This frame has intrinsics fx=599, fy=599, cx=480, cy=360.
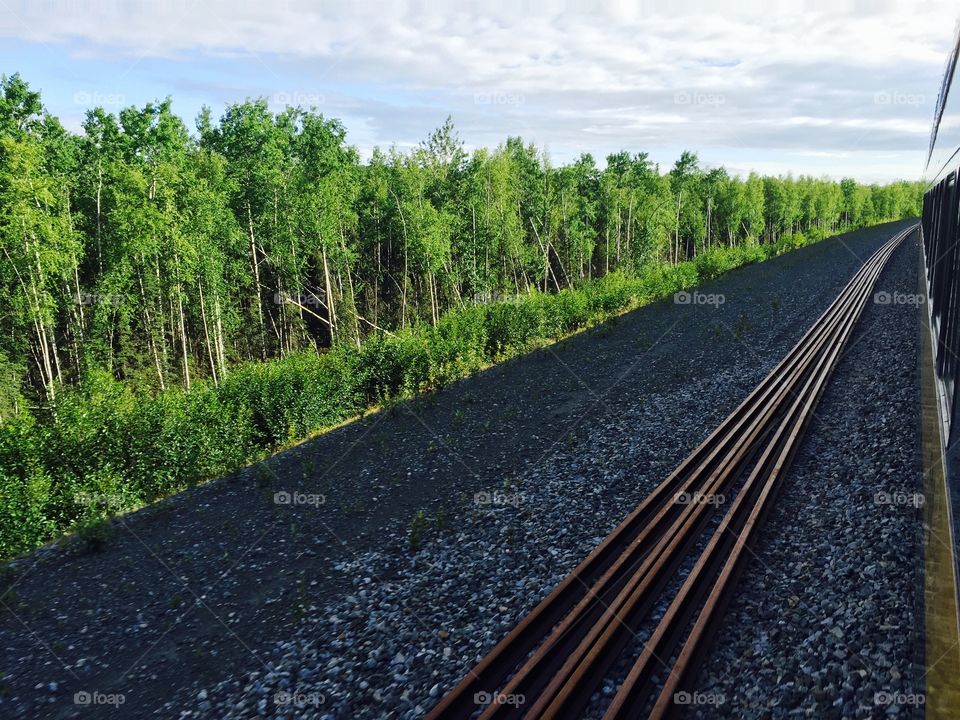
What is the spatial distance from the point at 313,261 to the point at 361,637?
134 feet

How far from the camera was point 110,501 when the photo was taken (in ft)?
38.3

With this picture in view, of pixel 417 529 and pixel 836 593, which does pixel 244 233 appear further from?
pixel 836 593

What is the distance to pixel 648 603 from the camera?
265 inches

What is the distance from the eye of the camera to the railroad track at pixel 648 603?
5453mm

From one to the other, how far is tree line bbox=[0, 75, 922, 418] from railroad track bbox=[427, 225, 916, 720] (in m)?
13.8

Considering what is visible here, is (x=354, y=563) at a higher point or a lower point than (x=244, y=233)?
lower

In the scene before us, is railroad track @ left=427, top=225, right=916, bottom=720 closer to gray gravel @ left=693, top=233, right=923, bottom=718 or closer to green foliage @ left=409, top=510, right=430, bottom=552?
gray gravel @ left=693, top=233, right=923, bottom=718

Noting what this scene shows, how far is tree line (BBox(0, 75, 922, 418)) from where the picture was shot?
25991 millimetres

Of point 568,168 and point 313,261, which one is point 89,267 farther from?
point 568,168

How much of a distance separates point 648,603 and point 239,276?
112ft

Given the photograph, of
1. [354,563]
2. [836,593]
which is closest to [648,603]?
[836,593]

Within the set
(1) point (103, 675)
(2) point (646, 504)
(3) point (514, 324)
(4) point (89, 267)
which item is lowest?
(1) point (103, 675)

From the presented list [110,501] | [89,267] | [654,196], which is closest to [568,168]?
[654,196]

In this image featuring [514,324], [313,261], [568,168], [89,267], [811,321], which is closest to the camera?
[811,321]
